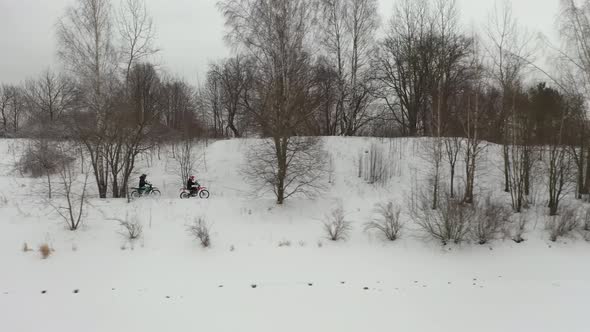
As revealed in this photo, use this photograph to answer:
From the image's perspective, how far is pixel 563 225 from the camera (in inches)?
420

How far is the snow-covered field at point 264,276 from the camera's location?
6.29 m

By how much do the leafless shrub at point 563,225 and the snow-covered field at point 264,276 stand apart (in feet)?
0.95

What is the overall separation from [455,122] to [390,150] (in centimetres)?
430

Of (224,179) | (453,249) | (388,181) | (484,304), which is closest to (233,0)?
(224,179)

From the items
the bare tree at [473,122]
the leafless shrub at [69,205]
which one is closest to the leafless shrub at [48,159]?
the leafless shrub at [69,205]

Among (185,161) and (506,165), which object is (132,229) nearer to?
(185,161)

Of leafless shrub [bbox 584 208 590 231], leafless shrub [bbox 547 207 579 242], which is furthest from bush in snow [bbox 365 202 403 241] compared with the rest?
leafless shrub [bbox 584 208 590 231]

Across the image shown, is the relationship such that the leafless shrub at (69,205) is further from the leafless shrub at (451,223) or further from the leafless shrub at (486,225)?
the leafless shrub at (486,225)

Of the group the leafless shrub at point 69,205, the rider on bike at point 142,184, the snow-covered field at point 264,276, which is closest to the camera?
the snow-covered field at point 264,276

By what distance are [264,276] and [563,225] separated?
10.8 meters

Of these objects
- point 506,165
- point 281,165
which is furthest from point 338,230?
point 506,165

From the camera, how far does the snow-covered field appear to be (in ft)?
20.6

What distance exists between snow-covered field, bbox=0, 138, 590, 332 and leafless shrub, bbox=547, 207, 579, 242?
288 millimetres

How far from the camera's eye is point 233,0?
14180 mm
